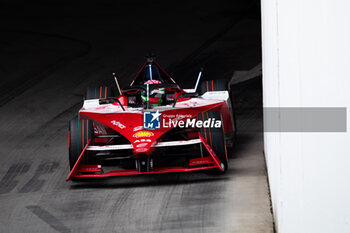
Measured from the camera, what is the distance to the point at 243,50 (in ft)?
51.0

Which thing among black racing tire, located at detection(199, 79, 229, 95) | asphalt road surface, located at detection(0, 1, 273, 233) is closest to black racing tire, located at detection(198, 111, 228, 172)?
asphalt road surface, located at detection(0, 1, 273, 233)

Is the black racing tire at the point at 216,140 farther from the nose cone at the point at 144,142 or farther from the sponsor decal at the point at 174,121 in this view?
the nose cone at the point at 144,142

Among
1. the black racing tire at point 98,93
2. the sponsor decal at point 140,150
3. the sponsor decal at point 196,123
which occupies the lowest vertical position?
the sponsor decal at point 140,150

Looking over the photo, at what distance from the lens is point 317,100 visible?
2.79 meters

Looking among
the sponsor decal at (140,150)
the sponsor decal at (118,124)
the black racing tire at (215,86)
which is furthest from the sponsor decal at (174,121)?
the black racing tire at (215,86)

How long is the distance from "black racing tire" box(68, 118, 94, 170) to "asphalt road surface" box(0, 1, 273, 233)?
36 cm

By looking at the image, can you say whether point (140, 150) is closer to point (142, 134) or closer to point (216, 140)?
point (142, 134)

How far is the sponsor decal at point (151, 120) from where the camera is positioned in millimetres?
7328

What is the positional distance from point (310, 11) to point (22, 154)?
688cm

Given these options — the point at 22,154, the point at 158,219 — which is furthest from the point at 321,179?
the point at 22,154

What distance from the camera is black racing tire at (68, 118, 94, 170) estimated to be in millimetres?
7277

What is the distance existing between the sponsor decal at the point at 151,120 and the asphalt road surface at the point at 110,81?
0.69 m

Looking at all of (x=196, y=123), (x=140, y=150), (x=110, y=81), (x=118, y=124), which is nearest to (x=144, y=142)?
(x=140, y=150)

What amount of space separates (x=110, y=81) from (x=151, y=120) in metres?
6.42
